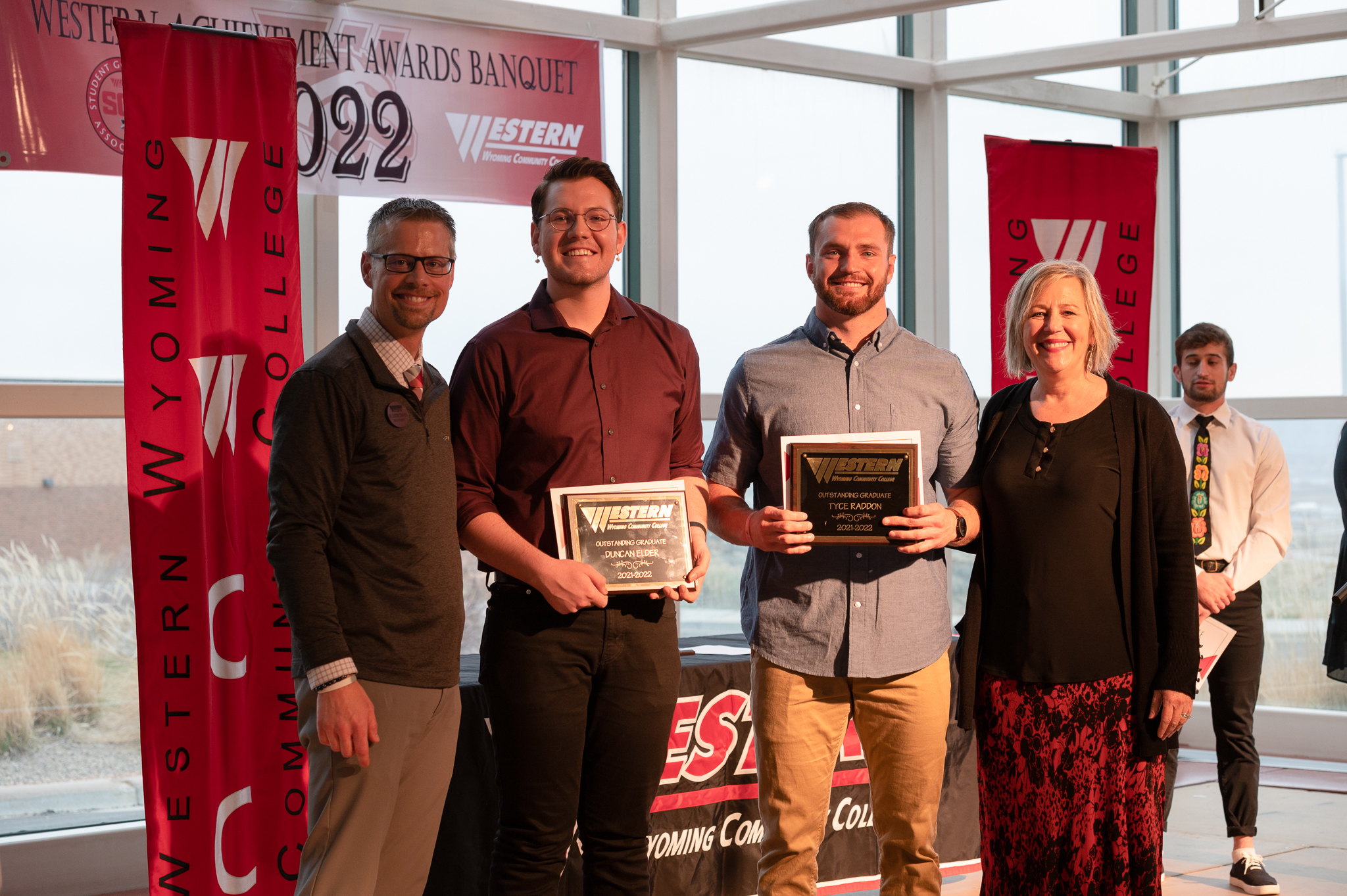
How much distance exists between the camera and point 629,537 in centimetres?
248

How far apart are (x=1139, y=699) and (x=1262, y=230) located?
4841 millimetres

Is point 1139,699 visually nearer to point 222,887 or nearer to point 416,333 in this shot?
point 416,333

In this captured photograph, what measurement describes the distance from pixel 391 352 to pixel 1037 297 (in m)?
1.43

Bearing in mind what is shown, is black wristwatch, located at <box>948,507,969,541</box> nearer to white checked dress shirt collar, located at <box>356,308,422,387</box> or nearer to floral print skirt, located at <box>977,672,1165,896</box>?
floral print skirt, located at <box>977,672,1165,896</box>

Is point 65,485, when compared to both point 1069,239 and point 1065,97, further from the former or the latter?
point 1065,97

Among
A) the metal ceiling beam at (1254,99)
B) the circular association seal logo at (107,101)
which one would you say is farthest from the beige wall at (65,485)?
the metal ceiling beam at (1254,99)

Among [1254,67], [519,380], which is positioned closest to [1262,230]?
[1254,67]

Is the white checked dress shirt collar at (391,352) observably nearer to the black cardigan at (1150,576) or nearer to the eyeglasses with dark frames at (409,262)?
the eyeglasses with dark frames at (409,262)

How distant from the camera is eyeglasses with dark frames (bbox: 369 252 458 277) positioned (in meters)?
2.48

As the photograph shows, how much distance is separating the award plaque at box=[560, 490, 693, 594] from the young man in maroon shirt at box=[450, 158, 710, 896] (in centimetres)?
4

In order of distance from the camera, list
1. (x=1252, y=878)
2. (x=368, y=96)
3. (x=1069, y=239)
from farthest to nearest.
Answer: (x=1069, y=239) < (x=368, y=96) < (x=1252, y=878)

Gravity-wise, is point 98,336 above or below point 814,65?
below

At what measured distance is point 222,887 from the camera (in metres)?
3.21

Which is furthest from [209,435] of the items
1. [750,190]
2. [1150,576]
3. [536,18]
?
[750,190]
